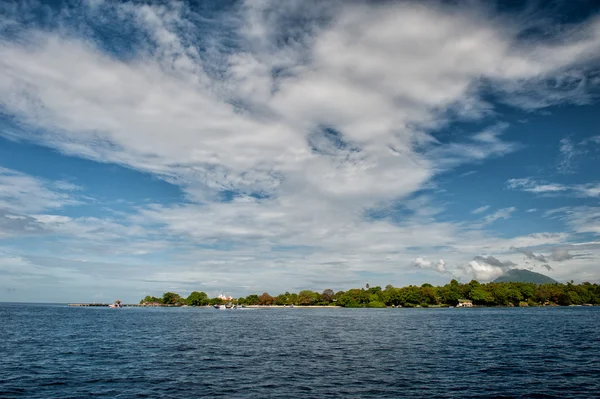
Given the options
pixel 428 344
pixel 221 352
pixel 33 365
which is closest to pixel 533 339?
pixel 428 344

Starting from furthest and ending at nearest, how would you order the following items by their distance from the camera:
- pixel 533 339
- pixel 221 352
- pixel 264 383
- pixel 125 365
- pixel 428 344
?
pixel 533 339
pixel 428 344
pixel 221 352
pixel 125 365
pixel 264 383

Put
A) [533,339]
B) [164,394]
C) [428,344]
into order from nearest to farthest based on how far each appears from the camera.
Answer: [164,394] < [428,344] < [533,339]

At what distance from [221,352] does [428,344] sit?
33831mm

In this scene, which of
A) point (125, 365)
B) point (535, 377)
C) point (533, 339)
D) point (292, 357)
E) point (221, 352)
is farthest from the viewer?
point (533, 339)

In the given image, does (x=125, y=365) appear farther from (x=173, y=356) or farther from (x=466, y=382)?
(x=466, y=382)

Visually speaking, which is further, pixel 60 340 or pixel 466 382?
pixel 60 340

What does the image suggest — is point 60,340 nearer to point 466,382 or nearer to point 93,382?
point 93,382

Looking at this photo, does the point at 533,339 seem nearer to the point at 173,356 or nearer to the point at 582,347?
the point at 582,347

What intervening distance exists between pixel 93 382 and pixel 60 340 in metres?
45.4

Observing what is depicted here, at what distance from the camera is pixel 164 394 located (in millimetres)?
33812

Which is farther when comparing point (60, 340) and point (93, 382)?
point (60, 340)

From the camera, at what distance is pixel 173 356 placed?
5469 cm

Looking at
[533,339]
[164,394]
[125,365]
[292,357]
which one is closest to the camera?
[164,394]

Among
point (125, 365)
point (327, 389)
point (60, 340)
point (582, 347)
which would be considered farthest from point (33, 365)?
point (582, 347)
